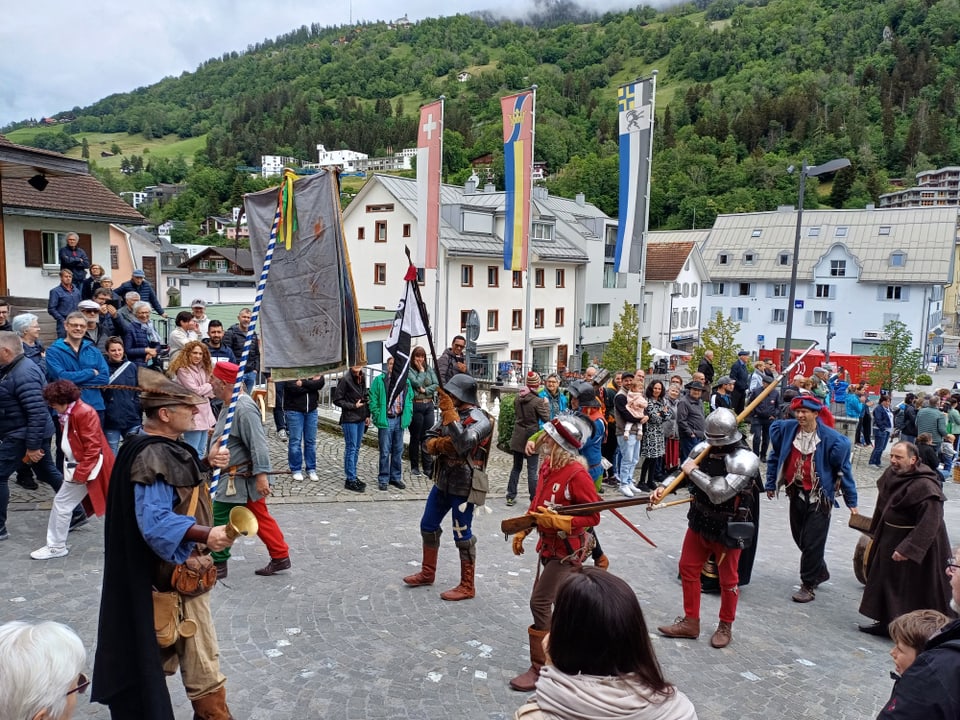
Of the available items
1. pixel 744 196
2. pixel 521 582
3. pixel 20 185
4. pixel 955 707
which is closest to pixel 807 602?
pixel 521 582

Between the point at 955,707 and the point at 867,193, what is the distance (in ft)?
358

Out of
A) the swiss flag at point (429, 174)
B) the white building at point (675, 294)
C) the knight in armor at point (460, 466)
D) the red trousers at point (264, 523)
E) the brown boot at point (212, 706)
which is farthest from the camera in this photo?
the white building at point (675, 294)

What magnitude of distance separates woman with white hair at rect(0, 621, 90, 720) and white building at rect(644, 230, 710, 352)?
5043 centimetres

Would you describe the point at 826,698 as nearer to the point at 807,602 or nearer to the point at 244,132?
the point at 807,602

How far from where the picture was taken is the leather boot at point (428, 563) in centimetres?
655

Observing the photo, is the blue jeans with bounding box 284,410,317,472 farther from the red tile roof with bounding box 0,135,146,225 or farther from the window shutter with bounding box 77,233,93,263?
the window shutter with bounding box 77,233,93,263

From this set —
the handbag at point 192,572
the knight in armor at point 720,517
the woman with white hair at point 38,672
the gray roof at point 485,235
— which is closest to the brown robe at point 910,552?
the knight in armor at point 720,517

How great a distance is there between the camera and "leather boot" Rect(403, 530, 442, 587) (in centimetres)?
655

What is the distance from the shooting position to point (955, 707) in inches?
94.9

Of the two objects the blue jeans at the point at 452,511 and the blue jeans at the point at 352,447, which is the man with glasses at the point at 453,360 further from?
the blue jeans at the point at 452,511

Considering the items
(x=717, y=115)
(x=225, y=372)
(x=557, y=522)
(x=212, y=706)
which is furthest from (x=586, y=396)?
(x=717, y=115)

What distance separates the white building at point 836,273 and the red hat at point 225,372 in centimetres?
4941

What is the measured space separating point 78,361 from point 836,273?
5739cm

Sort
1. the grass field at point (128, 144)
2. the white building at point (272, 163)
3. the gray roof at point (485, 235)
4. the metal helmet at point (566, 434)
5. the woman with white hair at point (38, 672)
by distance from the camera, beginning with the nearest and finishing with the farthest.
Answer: the woman with white hair at point (38, 672) < the metal helmet at point (566, 434) < the gray roof at point (485, 235) < the white building at point (272, 163) < the grass field at point (128, 144)
